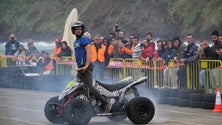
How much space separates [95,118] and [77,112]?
7.10 ft

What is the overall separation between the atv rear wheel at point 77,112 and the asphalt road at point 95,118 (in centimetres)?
97

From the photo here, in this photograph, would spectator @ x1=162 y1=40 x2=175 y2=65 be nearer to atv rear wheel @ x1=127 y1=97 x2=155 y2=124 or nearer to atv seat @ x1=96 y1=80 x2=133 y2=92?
atv seat @ x1=96 y1=80 x2=133 y2=92

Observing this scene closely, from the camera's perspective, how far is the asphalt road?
16672 mm

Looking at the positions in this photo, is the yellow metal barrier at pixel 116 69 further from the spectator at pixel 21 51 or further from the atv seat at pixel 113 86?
the spectator at pixel 21 51

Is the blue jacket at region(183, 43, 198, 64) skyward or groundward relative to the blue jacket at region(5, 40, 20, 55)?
groundward

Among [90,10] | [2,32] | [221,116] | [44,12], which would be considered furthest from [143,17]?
[221,116]

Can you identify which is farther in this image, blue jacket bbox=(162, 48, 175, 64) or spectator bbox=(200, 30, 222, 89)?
blue jacket bbox=(162, 48, 175, 64)

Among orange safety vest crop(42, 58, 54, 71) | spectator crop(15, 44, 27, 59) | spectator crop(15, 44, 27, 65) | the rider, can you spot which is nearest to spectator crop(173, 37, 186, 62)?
the rider

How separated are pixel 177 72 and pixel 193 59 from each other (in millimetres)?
665

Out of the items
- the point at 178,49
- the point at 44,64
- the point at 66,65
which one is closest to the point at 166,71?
the point at 178,49

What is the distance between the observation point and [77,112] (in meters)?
15.8

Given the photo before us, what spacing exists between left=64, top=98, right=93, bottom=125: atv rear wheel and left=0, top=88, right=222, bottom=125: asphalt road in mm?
972

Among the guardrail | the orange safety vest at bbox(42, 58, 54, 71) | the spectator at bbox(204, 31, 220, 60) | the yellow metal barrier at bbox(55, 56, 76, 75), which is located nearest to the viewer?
the guardrail

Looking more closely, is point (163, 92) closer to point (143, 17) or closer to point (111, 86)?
point (111, 86)
